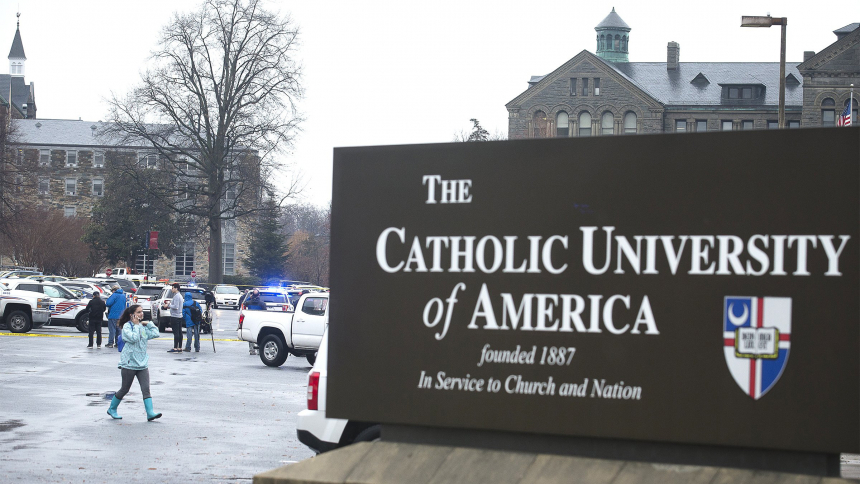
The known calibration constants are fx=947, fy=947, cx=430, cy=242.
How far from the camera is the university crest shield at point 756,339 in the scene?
15.1 ft

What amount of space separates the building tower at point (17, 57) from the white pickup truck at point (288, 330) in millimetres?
143071

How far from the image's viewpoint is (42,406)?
47.0ft

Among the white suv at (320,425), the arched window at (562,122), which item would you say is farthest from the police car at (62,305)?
the arched window at (562,122)

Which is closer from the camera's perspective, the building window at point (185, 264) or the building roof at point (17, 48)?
the building window at point (185, 264)

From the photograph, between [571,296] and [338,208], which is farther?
[338,208]

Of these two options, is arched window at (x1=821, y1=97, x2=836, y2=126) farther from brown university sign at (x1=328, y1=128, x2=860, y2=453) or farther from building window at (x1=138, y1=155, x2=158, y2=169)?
brown university sign at (x1=328, y1=128, x2=860, y2=453)

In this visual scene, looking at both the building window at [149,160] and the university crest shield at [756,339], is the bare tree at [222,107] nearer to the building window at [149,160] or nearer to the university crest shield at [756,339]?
the building window at [149,160]

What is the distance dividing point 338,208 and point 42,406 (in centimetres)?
1061

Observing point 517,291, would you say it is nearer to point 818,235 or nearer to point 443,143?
point 443,143

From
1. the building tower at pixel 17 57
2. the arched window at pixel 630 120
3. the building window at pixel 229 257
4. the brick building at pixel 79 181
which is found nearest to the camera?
the arched window at pixel 630 120

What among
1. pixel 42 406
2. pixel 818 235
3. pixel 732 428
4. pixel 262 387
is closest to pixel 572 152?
pixel 818 235

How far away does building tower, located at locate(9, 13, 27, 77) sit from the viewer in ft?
494

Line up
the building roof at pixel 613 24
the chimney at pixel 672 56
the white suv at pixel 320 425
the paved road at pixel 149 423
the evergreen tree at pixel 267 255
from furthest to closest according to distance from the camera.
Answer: the evergreen tree at pixel 267 255, the building roof at pixel 613 24, the chimney at pixel 672 56, the paved road at pixel 149 423, the white suv at pixel 320 425

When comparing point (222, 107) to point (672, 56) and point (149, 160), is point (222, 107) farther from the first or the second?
point (672, 56)
